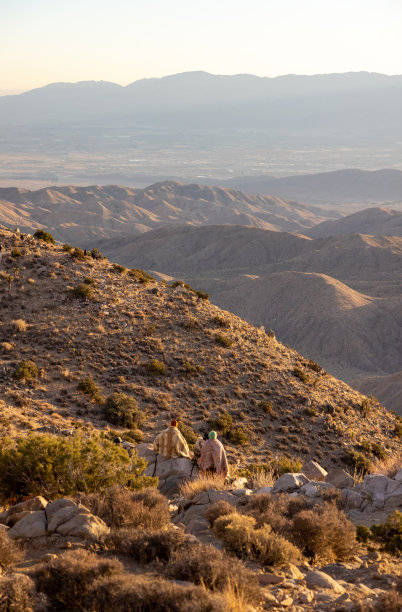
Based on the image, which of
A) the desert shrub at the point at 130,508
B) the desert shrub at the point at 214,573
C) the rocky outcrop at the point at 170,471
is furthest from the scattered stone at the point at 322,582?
the rocky outcrop at the point at 170,471

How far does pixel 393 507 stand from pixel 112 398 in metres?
14.0

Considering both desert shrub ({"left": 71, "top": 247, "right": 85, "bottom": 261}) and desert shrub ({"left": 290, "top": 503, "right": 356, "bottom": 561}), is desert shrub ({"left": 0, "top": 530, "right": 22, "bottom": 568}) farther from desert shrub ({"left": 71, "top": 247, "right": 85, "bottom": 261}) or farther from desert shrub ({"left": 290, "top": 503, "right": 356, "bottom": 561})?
desert shrub ({"left": 71, "top": 247, "right": 85, "bottom": 261})

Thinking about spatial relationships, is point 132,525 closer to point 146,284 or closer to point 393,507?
point 393,507

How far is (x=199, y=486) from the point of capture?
1368 cm

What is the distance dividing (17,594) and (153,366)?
20.9 metres

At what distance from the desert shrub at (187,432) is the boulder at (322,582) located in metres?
14.3

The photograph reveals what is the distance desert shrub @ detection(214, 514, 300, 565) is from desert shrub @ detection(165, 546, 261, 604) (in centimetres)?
94

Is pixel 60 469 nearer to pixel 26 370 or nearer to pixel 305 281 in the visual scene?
pixel 26 370

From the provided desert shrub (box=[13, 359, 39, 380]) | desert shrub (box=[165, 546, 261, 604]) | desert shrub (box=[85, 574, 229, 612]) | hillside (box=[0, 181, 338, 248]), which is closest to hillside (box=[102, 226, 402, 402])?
hillside (box=[0, 181, 338, 248])

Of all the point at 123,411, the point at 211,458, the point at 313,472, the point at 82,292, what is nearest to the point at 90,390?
the point at 123,411

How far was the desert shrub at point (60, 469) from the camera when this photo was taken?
499 inches

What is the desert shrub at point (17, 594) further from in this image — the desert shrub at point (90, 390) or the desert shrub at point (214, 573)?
the desert shrub at point (90, 390)

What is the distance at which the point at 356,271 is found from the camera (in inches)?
4377

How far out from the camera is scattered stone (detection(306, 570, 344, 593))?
8.75 metres
